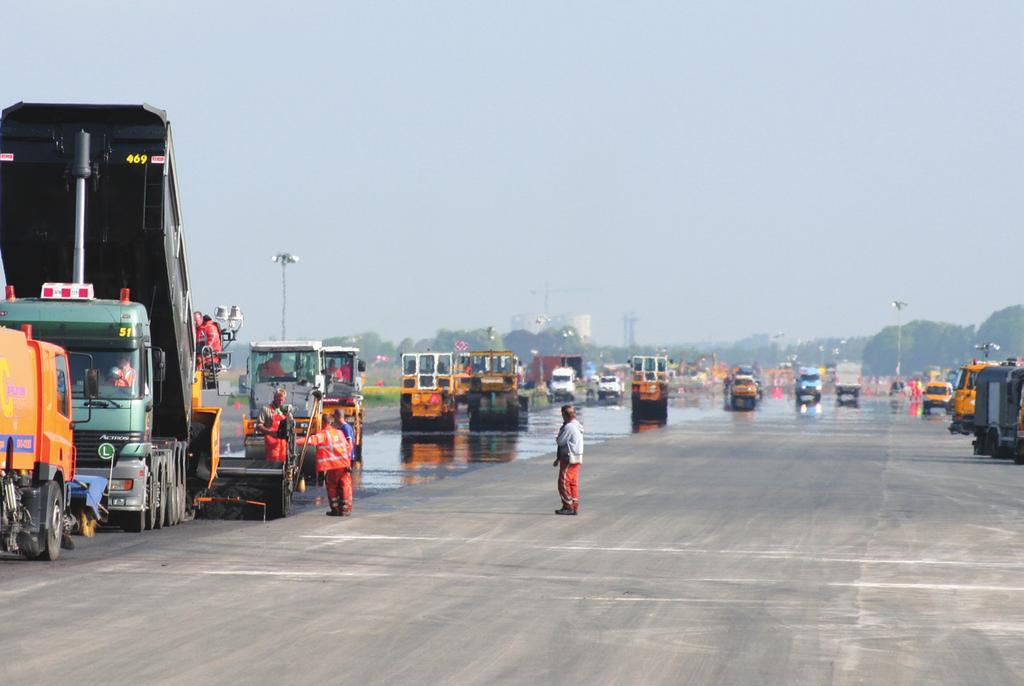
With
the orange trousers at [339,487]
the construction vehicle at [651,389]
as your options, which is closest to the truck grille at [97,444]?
the orange trousers at [339,487]

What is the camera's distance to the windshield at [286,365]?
3978 cm

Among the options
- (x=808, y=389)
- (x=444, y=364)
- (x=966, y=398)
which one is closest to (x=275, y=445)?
(x=444, y=364)

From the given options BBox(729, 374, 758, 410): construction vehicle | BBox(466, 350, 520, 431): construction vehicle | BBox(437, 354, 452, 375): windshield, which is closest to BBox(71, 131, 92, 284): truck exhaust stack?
BBox(437, 354, 452, 375): windshield

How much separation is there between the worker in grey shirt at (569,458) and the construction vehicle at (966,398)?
35378 millimetres

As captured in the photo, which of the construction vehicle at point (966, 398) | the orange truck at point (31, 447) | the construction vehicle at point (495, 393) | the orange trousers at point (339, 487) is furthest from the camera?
the construction vehicle at point (495, 393)

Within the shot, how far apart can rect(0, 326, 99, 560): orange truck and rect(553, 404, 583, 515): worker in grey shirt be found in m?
8.67

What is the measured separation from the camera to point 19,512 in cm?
1850

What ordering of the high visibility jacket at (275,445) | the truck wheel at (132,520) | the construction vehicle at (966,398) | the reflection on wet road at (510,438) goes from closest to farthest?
the truck wheel at (132,520) < the high visibility jacket at (275,445) < the reflection on wet road at (510,438) < the construction vehicle at (966,398)

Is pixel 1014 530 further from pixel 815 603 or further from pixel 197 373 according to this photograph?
pixel 197 373

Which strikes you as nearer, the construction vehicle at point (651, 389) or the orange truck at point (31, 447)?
the orange truck at point (31, 447)

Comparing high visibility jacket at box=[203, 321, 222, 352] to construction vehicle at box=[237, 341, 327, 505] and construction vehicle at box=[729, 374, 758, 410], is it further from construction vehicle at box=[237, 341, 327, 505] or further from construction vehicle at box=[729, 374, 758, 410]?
construction vehicle at box=[729, 374, 758, 410]

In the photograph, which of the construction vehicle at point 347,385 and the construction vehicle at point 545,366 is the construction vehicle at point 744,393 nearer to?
the construction vehicle at point 545,366

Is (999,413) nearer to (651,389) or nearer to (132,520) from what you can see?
(651,389)

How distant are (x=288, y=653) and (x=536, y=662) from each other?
1813 mm
